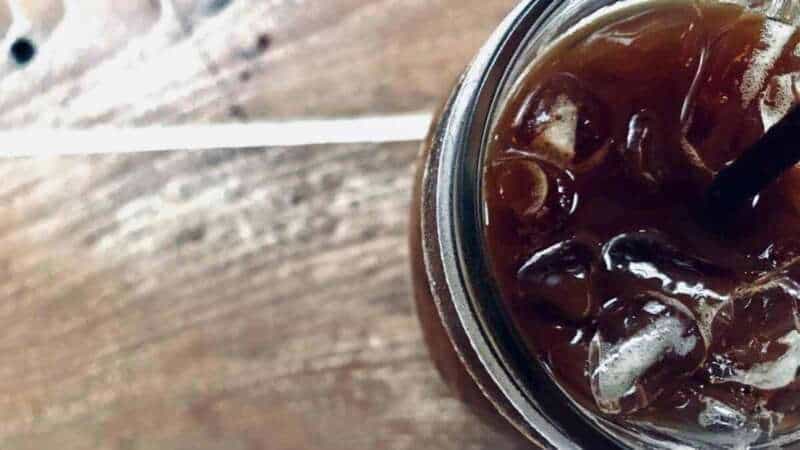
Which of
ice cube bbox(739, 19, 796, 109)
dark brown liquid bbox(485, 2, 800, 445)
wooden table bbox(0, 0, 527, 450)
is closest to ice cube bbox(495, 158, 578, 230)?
dark brown liquid bbox(485, 2, 800, 445)

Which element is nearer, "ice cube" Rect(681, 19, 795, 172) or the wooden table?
"ice cube" Rect(681, 19, 795, 172)

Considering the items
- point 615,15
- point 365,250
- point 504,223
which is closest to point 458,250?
point 504,223

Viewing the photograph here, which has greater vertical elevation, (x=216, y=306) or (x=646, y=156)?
(x=646, y=156)

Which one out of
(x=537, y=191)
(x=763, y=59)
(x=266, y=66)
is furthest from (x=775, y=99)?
(x=266, y=66)

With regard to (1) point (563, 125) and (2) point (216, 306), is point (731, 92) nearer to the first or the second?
(1) point (563, 125)

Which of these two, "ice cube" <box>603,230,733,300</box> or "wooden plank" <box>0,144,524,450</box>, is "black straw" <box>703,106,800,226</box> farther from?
"wooden plank" <box>0,144,524,450</box>

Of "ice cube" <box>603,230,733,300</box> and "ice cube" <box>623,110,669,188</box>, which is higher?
"ice cube" <box>623,110,669,188</box>
